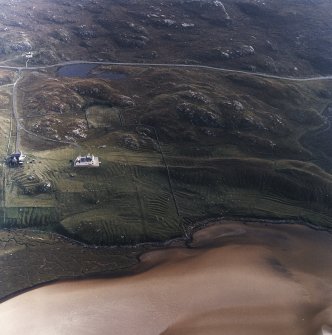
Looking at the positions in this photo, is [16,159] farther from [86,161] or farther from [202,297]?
[202,297]

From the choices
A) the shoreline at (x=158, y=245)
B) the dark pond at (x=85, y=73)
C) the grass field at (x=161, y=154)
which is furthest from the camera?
the dark pond at (x=85, y=73)

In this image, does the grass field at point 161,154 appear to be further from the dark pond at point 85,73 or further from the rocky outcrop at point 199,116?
the dark pond at point 85,73

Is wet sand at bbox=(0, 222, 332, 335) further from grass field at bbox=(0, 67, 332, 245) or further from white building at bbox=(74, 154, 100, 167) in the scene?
white building at bbox=(74, 154, 100, 167)

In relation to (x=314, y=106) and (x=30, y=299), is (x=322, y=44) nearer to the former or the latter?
(x=314, y=106)

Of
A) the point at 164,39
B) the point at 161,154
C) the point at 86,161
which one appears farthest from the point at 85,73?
the point at 86,161

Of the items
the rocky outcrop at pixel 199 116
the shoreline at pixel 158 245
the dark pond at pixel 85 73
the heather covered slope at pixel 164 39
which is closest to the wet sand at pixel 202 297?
the shoreline at pixel 158 245
